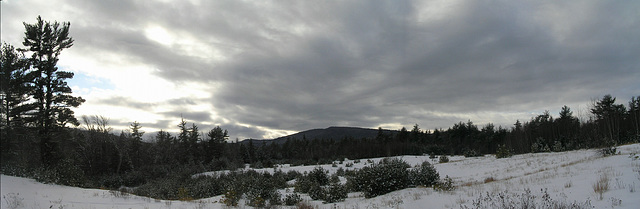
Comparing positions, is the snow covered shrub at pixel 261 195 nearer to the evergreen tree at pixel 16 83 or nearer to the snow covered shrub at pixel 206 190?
the snow covered shrub at pixel 206 190

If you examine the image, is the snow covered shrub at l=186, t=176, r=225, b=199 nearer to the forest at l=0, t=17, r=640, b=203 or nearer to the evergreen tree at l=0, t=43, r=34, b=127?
the forest at l=0, t=17, r=640, b=203

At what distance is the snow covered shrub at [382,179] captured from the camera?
12.6m

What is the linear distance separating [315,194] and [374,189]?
2669 millimetres

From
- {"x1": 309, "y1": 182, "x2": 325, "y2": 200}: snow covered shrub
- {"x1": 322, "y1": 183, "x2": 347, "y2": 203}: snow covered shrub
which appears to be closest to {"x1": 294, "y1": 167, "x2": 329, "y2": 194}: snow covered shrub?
{"x1": 309, "y1": 182, "x2": 325, "y2": 200}: snow covered shrub

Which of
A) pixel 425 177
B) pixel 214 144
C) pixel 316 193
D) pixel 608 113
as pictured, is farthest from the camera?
pixel 214 144

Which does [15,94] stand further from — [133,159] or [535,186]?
[535,186]

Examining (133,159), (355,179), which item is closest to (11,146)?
(355,179)

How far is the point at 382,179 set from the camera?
1265cm

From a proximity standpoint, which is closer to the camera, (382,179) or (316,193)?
(382,179)

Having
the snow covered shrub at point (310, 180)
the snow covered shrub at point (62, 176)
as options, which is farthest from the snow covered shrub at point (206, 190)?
the snow covered shrub at point (62, 176)

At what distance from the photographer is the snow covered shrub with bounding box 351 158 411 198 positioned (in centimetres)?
1259

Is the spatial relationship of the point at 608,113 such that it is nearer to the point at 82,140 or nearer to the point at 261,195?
the point at 261,195

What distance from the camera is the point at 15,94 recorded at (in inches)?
742

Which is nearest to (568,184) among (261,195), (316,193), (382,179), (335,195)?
(382,179)
